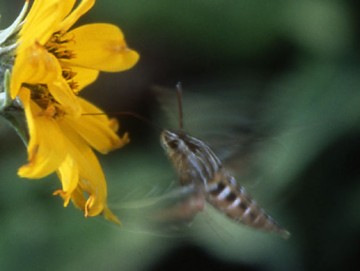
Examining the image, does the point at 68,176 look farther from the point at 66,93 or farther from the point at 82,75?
the point at 82,75

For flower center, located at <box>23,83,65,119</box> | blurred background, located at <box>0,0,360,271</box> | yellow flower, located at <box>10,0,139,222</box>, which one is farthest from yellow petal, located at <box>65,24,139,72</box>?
blurred background, located at <box>0,0,360,271</box>

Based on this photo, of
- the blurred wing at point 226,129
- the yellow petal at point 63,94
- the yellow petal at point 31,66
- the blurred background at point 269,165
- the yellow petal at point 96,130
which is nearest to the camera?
the yellow petal at point 31,66

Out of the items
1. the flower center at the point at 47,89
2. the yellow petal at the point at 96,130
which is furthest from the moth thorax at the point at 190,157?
the flower center at the point at 47,89

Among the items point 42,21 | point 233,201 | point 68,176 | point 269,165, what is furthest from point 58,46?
point 269,165

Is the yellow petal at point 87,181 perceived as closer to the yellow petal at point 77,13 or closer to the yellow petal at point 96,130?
the yellow petal at point 96,130

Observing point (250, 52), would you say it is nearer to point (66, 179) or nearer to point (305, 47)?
point (305, 47)

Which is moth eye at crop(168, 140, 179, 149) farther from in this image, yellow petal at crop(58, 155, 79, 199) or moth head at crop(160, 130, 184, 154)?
yellow petal at crop(58, 155, 79, 199)
